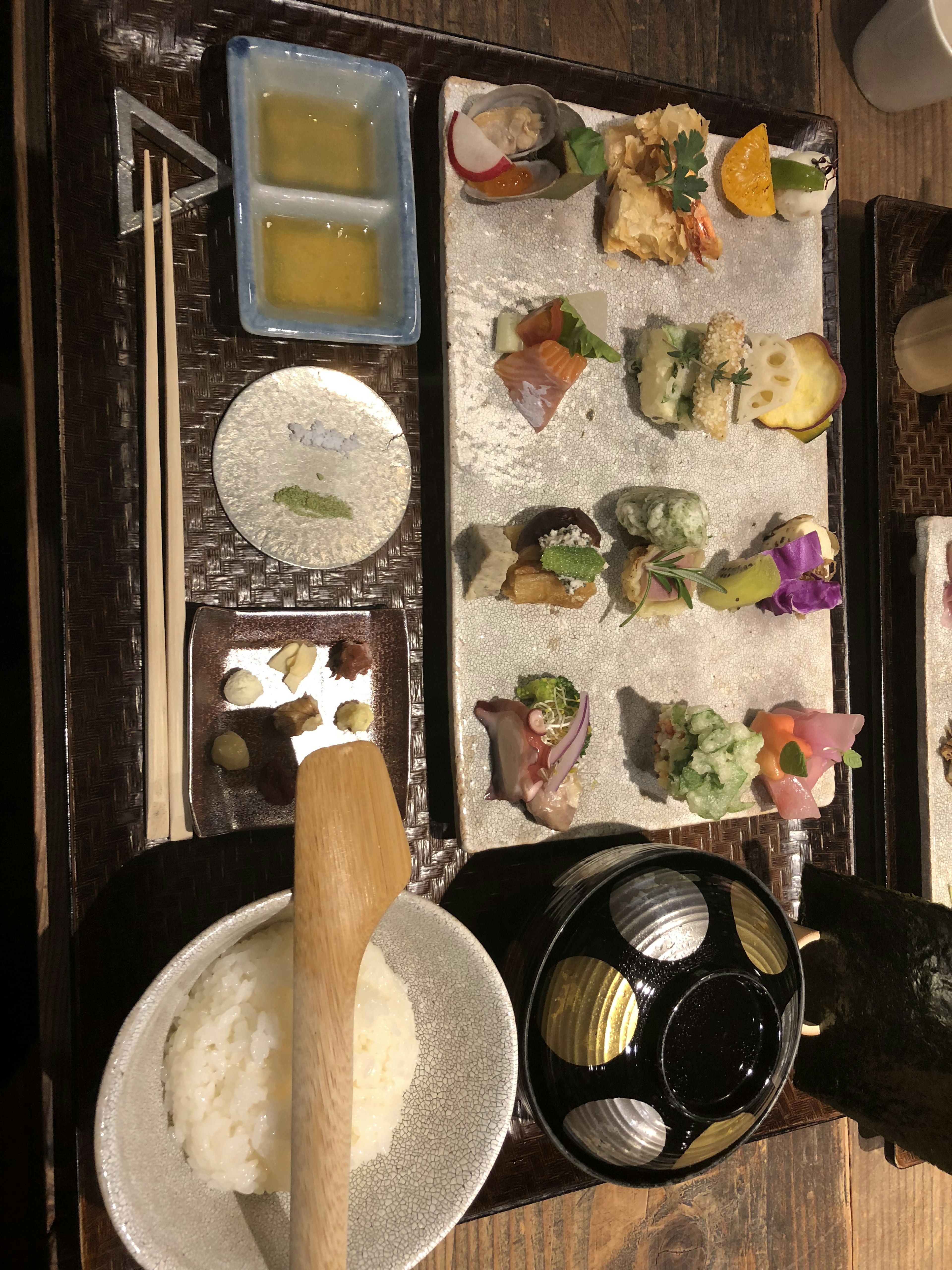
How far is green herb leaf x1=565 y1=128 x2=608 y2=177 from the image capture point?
1.96 m

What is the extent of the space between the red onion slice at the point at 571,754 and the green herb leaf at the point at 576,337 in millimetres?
855

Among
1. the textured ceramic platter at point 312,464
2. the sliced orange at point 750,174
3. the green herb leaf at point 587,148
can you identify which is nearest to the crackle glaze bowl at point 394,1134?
the textured ceramic platter at point 312,464

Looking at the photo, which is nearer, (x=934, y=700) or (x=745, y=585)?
(x=745, y=585)

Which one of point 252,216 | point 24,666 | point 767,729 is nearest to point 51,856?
point 24,666

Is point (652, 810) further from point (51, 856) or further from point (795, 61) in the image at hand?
point (795, 61)

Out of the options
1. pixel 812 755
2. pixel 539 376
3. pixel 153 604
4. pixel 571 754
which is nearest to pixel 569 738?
pixel 571 754

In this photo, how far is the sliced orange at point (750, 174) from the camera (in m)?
2.17

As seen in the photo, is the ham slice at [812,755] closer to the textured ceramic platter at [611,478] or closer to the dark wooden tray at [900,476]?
the textured ceramic platter at [611,478]

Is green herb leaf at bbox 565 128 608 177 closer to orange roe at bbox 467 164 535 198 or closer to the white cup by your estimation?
orange roe at bbox 467 164 535 198

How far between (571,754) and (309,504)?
86cm

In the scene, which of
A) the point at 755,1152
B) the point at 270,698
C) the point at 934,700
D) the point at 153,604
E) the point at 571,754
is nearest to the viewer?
the point at 153,604

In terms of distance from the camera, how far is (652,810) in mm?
2129

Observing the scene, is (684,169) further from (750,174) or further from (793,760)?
(793,760)

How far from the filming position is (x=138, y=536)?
5.97ft
